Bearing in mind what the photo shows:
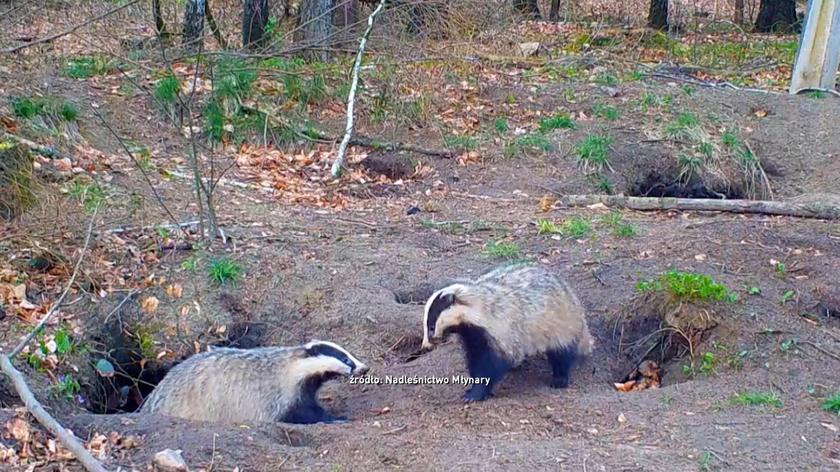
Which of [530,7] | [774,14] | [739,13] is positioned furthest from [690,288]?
[739,13]

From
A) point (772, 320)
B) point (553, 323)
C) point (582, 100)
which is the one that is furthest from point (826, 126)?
point (553, 323)

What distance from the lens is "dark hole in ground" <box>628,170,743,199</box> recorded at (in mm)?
9008

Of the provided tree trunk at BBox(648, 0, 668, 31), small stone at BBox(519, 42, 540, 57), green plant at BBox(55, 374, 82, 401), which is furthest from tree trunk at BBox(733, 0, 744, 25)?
green plant at BBox(55, 374, 82, 401)

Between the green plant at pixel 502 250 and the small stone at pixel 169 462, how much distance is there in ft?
11.2

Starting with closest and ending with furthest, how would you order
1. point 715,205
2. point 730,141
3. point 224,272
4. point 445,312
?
point 445,312, point 224,272, point 715,205, point 730,141

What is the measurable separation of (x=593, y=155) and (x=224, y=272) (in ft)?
13.6

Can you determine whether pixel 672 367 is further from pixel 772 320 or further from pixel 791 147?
pixel 791 147

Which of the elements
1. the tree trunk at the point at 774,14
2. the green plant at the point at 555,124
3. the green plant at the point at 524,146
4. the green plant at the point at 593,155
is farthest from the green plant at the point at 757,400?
the tree trunk at the point at 774,14

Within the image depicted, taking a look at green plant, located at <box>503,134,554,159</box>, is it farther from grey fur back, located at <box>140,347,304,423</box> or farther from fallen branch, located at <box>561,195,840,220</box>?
grey fur back, located at <box>140,347,304,423</box>

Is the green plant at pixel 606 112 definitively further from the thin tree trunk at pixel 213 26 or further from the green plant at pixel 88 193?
the green plant at pixel 88 193

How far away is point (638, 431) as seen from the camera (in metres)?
4.55

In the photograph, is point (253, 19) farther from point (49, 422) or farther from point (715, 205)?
point (49, 422)

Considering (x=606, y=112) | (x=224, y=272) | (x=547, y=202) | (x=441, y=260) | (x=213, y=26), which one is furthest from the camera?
(x=213, y=26)

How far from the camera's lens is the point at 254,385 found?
5.24 m
